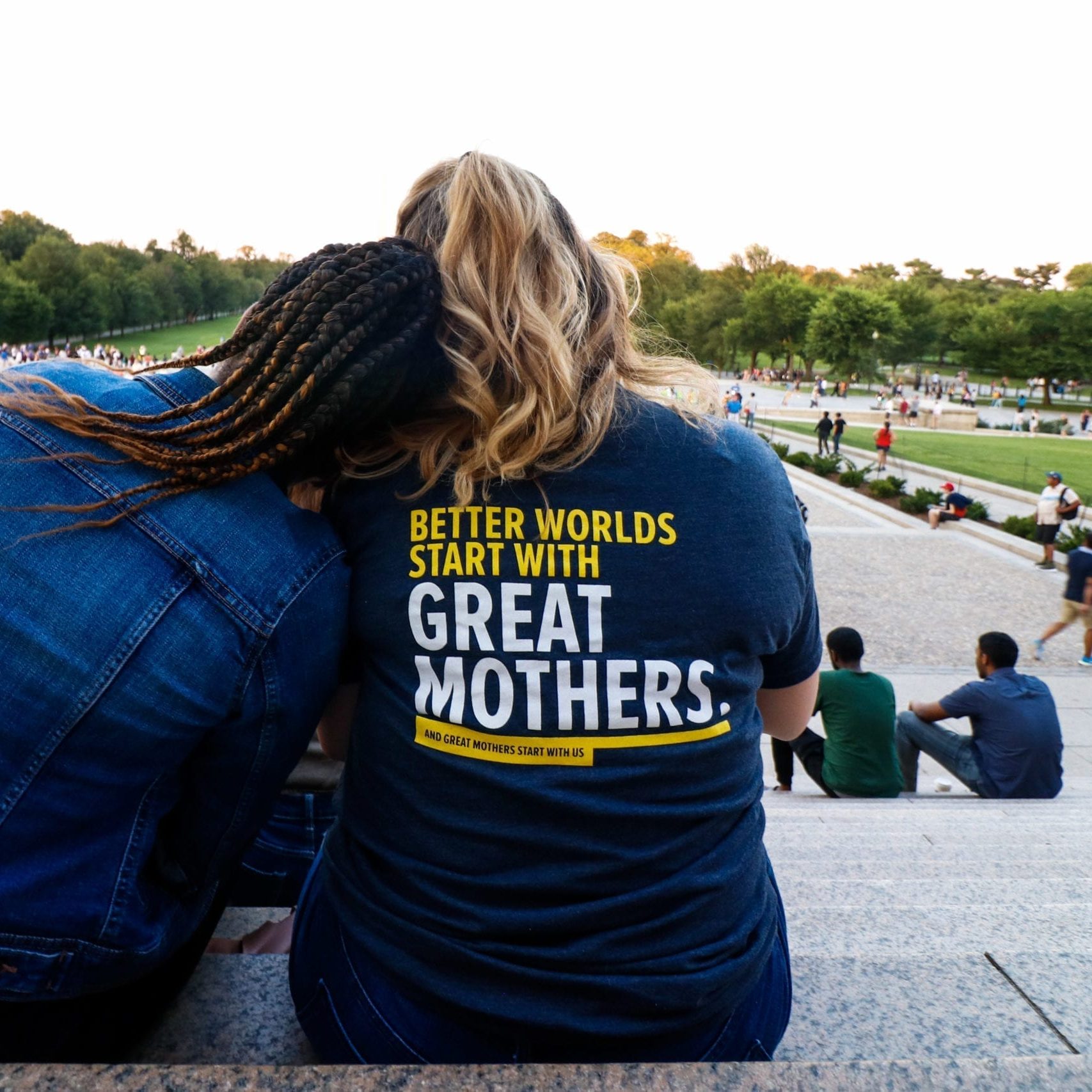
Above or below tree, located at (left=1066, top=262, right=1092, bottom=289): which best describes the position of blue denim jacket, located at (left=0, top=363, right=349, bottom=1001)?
below

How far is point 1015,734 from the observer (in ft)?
17.7

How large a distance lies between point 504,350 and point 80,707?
692mm

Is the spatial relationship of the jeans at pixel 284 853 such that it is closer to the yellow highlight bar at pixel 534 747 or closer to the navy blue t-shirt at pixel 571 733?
the navy blue t-shirt at pixel 571 733

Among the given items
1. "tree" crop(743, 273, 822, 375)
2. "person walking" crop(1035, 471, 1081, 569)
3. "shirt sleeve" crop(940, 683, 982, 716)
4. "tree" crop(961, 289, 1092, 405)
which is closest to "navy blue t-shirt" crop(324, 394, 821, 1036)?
"shirt sleeve" crop(940, 683, 982, 716)

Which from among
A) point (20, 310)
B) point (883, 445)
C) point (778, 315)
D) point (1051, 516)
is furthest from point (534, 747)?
point (778, 315)

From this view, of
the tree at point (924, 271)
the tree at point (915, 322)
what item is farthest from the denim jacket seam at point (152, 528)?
the tree at point (924, 271)

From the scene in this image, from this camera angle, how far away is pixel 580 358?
142 cm

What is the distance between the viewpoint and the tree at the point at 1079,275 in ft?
309

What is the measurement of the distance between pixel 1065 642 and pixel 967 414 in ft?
122

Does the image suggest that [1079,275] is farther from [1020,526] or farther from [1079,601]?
[1079,601]

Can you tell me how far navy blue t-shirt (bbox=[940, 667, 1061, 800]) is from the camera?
5.38 metres

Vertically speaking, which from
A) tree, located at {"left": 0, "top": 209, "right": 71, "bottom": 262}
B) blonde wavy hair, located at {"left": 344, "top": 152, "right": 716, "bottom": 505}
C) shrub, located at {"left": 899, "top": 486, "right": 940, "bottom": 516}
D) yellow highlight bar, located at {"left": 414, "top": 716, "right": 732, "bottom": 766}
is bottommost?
shrub, located at {"left": 899, "top": 486, "right": 940, "bottom": 516}

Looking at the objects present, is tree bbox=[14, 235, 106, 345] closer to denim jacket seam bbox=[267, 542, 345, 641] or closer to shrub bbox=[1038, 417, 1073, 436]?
shrub bbox=[1038, 417, 1073, 436]

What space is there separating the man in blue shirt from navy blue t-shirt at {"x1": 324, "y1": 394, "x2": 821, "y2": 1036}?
4.64 meters
